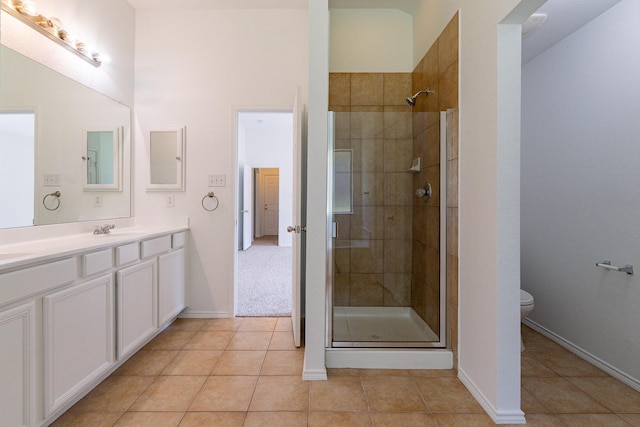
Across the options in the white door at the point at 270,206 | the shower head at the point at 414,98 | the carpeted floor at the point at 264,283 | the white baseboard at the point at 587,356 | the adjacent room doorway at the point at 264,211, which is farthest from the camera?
the white door at the point at 270,206

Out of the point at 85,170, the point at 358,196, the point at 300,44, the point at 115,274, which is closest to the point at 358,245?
the point at 358,196

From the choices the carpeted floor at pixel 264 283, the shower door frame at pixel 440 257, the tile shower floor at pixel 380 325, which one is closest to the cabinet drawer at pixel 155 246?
the carpeted floor at pixel 264 283

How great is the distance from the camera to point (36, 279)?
1256 millimetres

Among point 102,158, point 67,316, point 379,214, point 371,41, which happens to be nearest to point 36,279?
A: point 67,316

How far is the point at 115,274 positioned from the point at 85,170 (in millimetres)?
938

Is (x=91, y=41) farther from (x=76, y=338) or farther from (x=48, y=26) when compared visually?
(x=76, y=338)

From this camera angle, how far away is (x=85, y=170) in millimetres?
2168

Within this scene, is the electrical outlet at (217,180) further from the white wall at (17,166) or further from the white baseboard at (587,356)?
the white baseboard at (587,356)

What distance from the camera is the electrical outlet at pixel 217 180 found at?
272 cm

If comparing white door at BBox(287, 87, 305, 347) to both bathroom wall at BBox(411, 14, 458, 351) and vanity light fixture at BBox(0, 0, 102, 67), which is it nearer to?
bathroom wall at BBox(411, 14, 458, 351)

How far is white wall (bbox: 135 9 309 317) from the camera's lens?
2.70 meters

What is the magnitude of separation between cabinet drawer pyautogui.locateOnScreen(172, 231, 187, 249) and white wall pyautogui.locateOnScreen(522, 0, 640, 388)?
10.1ft

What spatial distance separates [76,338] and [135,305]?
47cm

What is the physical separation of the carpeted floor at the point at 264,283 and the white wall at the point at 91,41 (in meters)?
2.24
